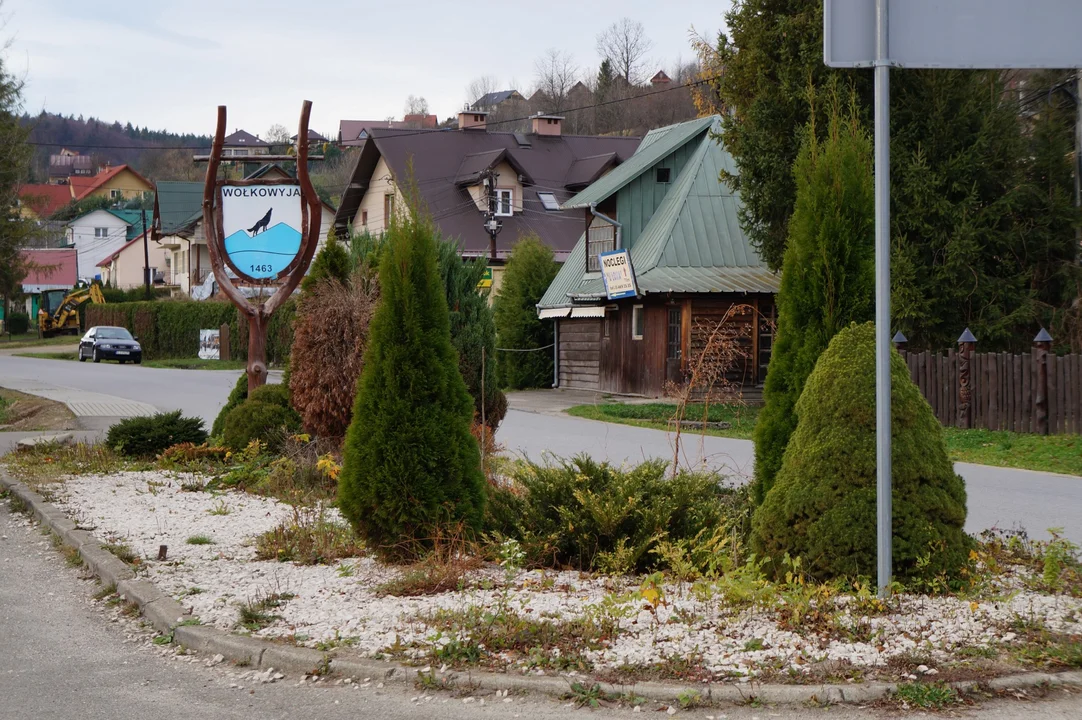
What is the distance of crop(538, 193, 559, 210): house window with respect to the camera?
4438cm

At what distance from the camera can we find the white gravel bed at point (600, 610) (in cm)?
549

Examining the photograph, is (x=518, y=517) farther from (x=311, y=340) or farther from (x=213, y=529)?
(x=311, y=340)

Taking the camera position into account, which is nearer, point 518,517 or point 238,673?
point 238,673

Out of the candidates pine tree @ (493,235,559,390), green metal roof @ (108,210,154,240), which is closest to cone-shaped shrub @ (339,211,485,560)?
pine tree @ (493,235,559,390)

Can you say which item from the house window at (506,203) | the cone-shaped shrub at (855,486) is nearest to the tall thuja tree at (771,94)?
the cone-shaped shrub at (855,486)

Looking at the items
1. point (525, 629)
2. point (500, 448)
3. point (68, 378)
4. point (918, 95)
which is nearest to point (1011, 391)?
point (918, 95)

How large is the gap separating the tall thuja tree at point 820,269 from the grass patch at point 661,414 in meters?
13.3

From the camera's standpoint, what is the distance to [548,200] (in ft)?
147

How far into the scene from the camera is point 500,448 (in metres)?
11.7

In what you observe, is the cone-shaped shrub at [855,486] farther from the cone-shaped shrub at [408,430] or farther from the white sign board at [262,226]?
the white sign board at [262,226]

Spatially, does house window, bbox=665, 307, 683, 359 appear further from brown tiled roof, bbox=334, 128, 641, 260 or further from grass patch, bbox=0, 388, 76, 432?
brown tiled roof, bbox=334, 128, 641, 260

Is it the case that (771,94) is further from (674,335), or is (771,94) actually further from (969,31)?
(969,31)

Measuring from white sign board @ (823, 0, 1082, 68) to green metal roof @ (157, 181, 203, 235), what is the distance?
70.9m

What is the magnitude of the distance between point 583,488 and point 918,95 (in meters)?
16.5
